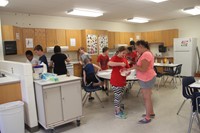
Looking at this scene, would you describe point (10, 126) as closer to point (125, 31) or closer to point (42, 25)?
point (42, 25)

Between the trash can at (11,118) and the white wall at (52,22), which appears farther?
the white wall at (52,22)

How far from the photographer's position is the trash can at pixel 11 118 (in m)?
2.77

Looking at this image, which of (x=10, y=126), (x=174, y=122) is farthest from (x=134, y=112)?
(x=10, y=126)

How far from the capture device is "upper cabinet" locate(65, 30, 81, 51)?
6582 mm

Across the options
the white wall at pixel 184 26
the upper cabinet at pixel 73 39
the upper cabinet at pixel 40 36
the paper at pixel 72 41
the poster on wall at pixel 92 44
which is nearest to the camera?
the upper cabinet at pixel 40 36

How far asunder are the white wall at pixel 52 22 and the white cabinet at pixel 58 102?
11.4ft

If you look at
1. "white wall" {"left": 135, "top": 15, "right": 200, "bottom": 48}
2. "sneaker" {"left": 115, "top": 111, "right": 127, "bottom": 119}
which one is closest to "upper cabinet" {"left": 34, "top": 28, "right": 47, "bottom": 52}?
"sneaker" {"left": 115, "top": 111, "right": 127, "bottom": 119}

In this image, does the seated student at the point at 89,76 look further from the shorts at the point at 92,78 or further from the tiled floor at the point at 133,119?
the tiled floor at the point at 133,119

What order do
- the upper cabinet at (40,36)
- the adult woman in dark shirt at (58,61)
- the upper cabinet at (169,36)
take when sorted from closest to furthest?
the adult woman in dark shirt at (58,61)
the upper cabinet at (40,36)
the upper cabinet at (169,36)

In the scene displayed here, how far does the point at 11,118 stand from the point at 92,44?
4.75m

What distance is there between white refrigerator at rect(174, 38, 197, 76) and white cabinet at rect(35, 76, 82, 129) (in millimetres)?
5716

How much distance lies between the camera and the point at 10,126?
284 cm

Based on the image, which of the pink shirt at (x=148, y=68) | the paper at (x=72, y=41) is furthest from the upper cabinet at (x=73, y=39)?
the pink shirt at (x=148, y=68)

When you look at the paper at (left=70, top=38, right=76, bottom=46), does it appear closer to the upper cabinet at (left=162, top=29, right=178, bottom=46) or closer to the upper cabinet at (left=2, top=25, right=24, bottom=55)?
the upper cabinet at (left=2, top=25, right=24, bottom=55)
